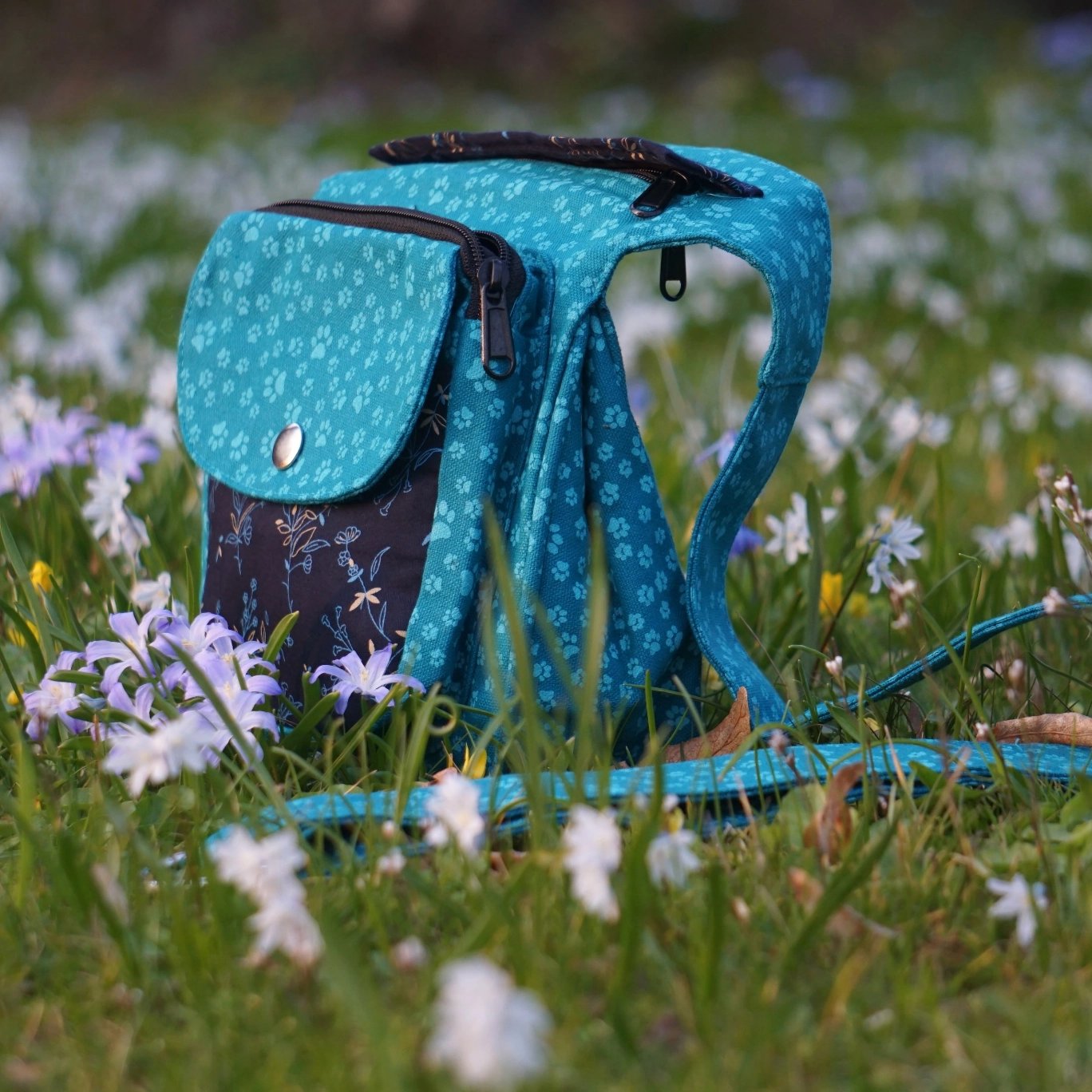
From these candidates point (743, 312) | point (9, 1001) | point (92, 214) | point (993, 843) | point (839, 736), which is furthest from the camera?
point (92, 214)

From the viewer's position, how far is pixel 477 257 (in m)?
1.73

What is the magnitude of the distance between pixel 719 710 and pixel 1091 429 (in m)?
2.24

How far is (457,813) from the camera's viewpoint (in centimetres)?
137

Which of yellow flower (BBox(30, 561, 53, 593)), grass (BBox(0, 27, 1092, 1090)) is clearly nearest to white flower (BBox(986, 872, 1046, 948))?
grass (BBox(0, 27, 1092, 1090))

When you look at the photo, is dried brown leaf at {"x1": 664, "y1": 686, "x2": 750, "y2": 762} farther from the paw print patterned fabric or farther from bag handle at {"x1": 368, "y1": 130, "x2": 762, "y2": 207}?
bag handle at {"x1": 368, "y1": 130, "x2": 762, "y2": 207}

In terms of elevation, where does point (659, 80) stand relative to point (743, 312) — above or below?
above

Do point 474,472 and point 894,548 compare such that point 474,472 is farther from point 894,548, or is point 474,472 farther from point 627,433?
point 894,548

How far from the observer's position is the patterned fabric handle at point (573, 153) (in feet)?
5.65

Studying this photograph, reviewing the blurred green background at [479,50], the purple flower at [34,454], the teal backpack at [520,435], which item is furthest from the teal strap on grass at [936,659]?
the blurred green background at [479,50]

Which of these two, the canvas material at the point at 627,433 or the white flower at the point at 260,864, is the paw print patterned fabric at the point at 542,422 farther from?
the white flower at the point at 260,864

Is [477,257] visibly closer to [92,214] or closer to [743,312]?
[743,312]

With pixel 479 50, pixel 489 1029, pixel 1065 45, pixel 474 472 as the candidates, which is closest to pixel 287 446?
pixel 474 472

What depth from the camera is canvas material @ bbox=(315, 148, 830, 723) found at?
1.70 meters

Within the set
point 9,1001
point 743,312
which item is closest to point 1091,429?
point 743,312
